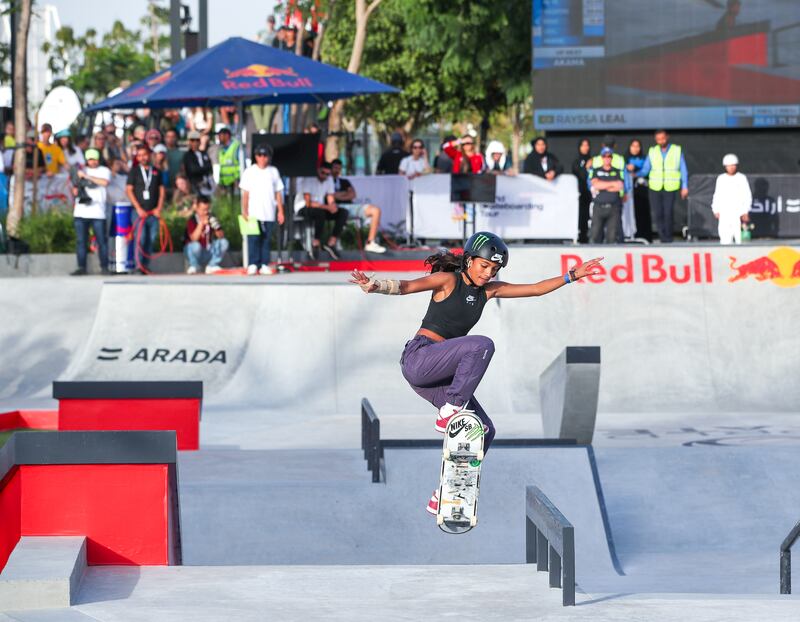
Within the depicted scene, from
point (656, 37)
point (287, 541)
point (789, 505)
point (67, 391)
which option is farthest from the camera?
point (656, 37)

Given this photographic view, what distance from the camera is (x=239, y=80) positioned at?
19062 mm

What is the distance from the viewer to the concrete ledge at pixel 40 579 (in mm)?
6656

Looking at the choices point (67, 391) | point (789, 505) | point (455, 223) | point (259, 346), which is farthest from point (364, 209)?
point (789, 505)

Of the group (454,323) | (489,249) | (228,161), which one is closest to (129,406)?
(454,323)

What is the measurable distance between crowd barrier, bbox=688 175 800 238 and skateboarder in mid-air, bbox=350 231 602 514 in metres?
16.7

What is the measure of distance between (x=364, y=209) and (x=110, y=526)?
1481cm

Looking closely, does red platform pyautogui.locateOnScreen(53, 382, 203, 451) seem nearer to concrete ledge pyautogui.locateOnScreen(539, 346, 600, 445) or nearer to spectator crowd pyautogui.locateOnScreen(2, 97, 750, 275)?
concrete ledge pyautogui.locateOnScreen(539, 346, 600, 445)

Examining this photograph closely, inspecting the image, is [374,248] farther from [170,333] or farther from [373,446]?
[373,446]

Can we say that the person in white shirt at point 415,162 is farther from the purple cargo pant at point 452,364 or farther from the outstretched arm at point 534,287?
the purple cargo pant at point 452,364

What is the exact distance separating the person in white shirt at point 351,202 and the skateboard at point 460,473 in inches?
514

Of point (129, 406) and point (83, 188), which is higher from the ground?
point (83, 188)

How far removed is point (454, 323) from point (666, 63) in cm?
1753

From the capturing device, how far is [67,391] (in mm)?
12359

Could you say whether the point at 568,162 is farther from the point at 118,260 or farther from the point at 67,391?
the point at 67,391
